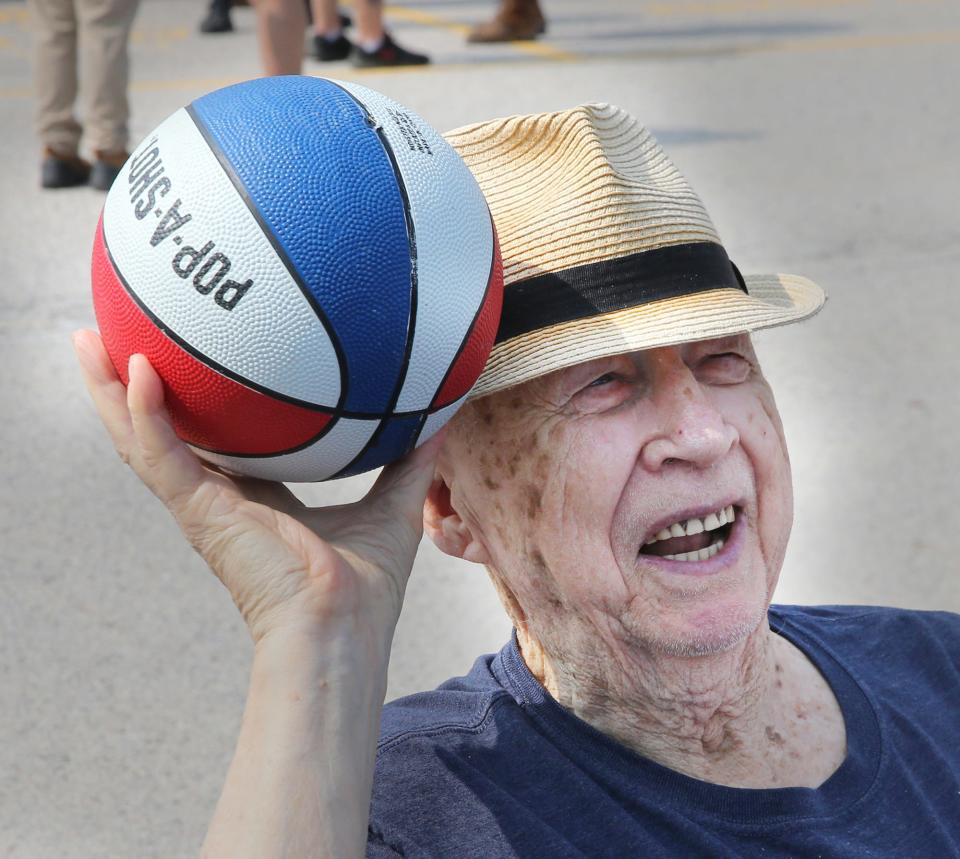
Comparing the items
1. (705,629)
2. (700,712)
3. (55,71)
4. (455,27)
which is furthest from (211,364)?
(455,27)

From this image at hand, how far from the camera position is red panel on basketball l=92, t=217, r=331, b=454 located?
5.10 ft

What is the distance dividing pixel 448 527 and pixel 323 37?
6.57 metres

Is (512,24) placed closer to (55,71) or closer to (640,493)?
(55,71)

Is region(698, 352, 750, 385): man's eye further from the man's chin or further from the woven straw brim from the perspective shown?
the man's chin

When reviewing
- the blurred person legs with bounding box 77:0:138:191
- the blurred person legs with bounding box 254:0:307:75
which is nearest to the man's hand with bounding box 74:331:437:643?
the blurred person legs with bounding box 254:0:307:75

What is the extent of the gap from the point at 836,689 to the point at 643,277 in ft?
2.57

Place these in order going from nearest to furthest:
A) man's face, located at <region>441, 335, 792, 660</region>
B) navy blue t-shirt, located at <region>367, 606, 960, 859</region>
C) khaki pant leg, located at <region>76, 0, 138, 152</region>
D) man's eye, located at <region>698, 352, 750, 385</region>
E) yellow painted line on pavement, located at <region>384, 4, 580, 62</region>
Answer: navy blue t-shirt, located at <region>367, 606, 960, 859</region> < man's face, located at <region>441, 335, 792, 660</region> < man's eye, located at <region>698, 352, 750, 385</region> < khaki pant leg, located at <region>76, 0, 138, 152</region> < yellow painted line on pavement, located at <region>384, 4, 580, 62</region>

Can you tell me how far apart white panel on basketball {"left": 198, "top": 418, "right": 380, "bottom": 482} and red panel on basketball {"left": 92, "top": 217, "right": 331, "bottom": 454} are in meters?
0.02

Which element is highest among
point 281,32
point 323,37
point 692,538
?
point 692,538

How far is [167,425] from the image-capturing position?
5.17 ft

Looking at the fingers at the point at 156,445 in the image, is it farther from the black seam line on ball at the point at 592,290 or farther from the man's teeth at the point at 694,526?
the man's teeth at the point at 694,526

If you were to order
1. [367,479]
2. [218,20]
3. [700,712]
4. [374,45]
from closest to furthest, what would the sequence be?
[700,712], [367,479], [374,45], [218,20]

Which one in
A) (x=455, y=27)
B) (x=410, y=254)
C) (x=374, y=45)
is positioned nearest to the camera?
(x=410, y=254)

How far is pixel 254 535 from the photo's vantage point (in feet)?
5.24
